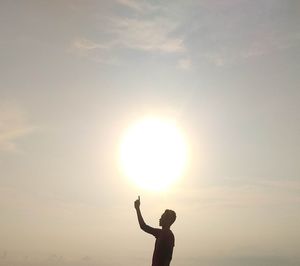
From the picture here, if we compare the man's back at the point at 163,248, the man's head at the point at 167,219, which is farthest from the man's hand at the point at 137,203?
the man's back at the point at 163,248

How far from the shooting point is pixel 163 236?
14.4 m

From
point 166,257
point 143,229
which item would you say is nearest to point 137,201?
point 143,229

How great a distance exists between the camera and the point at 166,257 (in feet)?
47.1

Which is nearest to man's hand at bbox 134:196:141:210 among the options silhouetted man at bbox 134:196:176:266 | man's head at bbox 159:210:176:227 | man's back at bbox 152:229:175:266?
silhouetted man at bbox 134:196:176:266

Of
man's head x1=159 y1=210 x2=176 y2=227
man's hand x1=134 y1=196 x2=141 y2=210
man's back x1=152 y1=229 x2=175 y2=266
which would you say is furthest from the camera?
man's hand x1=134 y1=196 x2=141 y2=210

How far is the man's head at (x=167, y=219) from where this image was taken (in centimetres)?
1453

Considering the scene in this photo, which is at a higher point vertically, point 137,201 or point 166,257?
point 137,201

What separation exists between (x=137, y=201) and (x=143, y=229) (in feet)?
→ 2.54

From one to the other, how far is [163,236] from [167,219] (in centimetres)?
47

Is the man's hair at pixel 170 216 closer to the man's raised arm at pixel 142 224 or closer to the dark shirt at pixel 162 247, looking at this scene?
the dark shirt at pixel 162 247

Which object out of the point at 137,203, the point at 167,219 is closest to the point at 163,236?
the point at 167,219

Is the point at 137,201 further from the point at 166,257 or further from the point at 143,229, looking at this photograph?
the point at 166,257

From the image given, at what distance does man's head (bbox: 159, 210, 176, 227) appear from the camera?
14.5 metres

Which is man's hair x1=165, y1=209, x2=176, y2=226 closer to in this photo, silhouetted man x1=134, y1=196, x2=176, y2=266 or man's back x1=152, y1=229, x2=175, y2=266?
silhouetted man x1=134, y1=196, x2=176, y2=266
